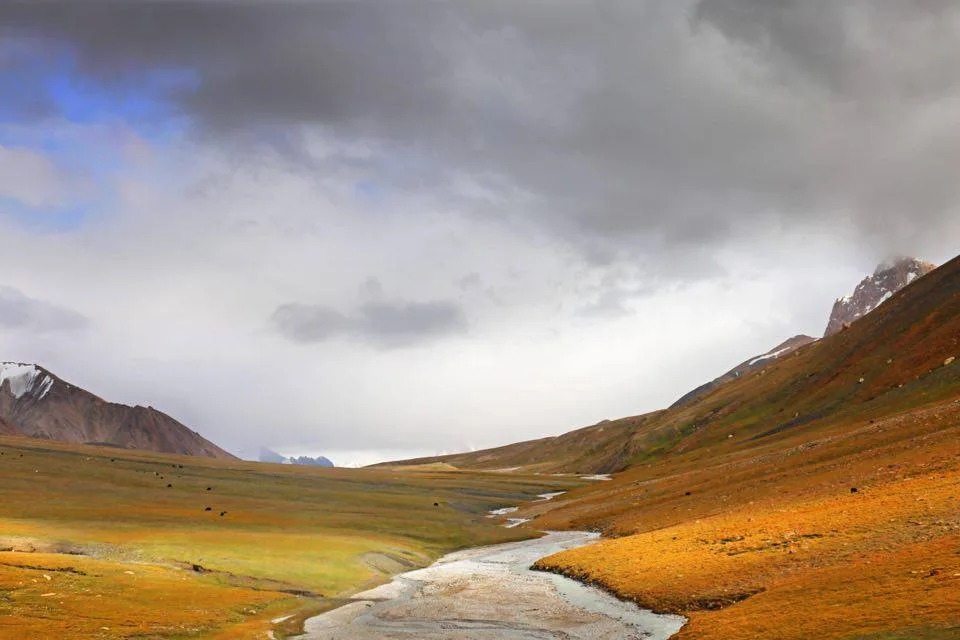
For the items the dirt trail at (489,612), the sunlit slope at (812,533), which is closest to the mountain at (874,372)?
the sunlit slope at (812,533)

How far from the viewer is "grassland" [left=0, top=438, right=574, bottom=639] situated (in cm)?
3953

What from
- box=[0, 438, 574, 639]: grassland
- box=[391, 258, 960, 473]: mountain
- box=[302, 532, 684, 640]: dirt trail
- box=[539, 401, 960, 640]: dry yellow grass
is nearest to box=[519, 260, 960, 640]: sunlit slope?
box=[539, 401, 960, 640]: dry yellow grass

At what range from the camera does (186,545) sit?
2514 inches

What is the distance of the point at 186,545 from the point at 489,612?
3415 centimetres

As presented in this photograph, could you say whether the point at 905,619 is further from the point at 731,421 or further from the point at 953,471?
the point at 731,421

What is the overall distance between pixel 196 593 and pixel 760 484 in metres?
58.6

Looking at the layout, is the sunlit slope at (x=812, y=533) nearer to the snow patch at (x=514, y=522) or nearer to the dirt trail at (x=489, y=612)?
the dirt trail at (x=489, y=612)

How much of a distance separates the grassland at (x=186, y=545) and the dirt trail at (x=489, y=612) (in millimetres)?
4069

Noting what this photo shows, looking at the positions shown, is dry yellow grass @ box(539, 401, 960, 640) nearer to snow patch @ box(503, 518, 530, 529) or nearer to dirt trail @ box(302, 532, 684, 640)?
dirt trail @ box(302, 532, 684, 640)

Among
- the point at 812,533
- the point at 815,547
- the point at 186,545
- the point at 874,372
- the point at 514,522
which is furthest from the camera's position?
the point at 874,372

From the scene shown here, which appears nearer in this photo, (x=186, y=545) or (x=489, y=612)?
(x=489, y=612)

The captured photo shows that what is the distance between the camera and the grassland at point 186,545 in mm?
39531

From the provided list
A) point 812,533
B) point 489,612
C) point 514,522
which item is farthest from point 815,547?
point 514,522

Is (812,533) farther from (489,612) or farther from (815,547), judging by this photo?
(489,612)
